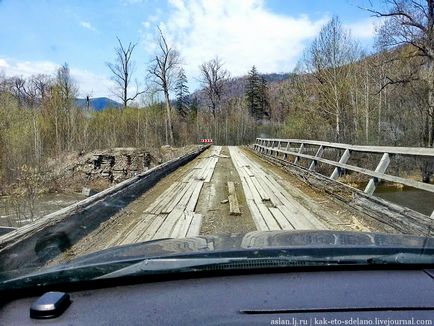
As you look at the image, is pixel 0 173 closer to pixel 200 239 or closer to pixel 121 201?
pixel 121 201

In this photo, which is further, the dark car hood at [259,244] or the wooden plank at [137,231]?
the wooden plank at [137,231]

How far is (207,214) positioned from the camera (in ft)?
20.9

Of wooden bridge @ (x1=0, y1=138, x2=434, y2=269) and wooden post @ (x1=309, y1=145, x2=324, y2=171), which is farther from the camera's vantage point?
wooden post @ (x1=309, y1=145, x2=324, y2=171)

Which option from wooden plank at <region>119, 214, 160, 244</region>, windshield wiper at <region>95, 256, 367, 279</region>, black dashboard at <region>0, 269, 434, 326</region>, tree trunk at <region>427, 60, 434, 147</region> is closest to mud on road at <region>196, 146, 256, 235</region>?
wooden plank at <region>119, 214, 160, 244</region>

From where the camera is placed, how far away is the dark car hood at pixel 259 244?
2.14m

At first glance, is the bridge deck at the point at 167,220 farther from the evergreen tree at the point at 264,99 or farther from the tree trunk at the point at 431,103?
the evergreen tree at the point at 264,99

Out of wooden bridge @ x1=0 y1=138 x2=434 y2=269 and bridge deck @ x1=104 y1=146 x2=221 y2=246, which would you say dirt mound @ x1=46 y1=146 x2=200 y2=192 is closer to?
wooden bridge @ x1=0 y1=138 x2=434 y2=269

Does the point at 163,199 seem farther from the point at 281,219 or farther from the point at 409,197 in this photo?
the point at 409,197

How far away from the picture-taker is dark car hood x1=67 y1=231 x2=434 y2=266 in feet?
7.02

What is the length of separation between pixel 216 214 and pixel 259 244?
13.5 feet

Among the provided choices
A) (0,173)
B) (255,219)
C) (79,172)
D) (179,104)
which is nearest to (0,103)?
(79,172)

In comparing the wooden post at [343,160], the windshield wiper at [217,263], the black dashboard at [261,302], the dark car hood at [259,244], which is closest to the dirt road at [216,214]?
the wooden post at [343,160]

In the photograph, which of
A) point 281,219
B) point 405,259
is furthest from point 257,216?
point 405,259

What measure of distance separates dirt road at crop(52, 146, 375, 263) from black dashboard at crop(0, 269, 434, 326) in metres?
2.53
